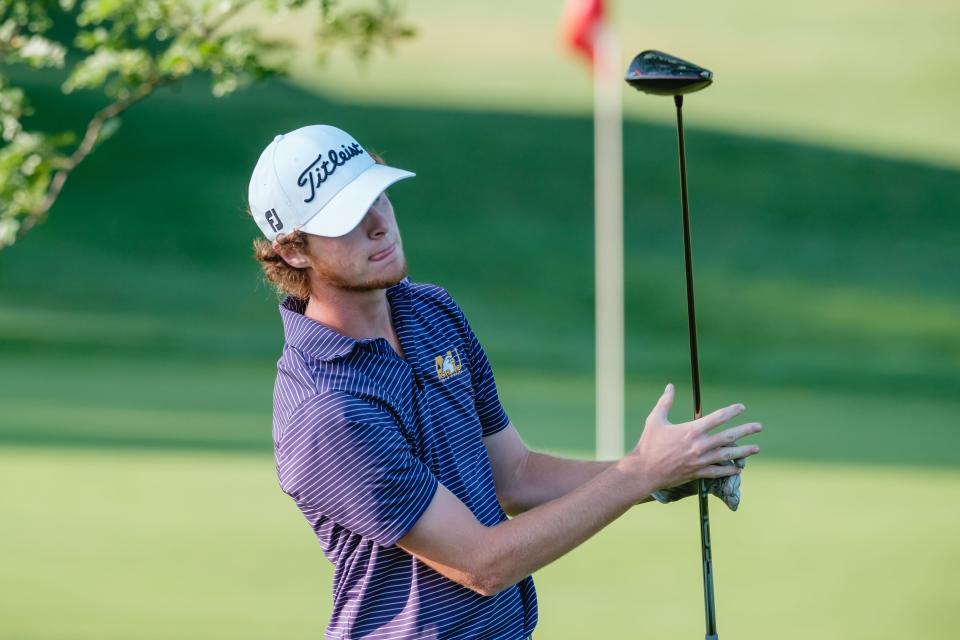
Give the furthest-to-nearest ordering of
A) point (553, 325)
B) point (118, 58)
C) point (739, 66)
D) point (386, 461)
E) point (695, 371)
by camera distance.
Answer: point (739, 66) < point (553, 325) < point (118, 58) < point (695, 371) < point (386, 461)

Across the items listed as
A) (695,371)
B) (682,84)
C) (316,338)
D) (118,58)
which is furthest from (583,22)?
(316,338)

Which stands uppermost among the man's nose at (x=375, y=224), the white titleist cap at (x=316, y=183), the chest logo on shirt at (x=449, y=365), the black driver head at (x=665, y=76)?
the black driver head at (x=665, y=76)

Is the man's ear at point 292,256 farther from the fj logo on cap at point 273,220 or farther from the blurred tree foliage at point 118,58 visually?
the blurred tree foliage at point 118,58

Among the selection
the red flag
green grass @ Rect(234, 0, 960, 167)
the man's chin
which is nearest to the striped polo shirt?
the man's chin

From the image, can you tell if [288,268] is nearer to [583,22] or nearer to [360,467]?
[360,467]

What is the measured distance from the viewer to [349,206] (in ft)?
10.2

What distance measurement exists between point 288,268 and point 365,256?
0.74 ft

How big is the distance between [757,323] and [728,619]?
36.2 feet

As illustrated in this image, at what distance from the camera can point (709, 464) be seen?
301cm

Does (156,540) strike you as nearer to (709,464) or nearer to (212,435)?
(212,435)

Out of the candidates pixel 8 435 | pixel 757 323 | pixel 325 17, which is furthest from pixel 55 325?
pixel 325 17

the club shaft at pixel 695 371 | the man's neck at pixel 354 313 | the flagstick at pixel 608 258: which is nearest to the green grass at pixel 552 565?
the flagstick at pixel 608 258

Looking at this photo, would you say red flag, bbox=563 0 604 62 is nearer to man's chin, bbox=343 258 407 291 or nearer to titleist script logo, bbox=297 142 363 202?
titleist script logo, bbox=297 142 363 202

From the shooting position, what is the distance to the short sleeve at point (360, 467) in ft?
9.55
